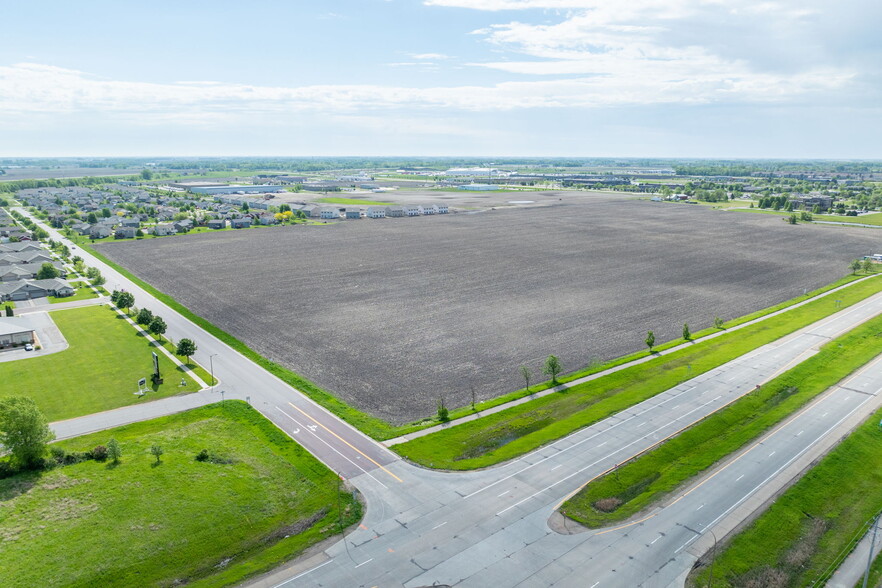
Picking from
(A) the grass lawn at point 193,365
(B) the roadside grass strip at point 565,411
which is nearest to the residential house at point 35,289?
(A) the grass lawn at point 193,365

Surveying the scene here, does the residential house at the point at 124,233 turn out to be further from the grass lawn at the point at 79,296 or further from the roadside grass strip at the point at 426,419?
the grass lawn at the point at 79,296

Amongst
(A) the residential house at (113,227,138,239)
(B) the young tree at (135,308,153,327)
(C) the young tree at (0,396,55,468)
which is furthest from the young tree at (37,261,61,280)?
(C) the young tree at (0,396,55,468)

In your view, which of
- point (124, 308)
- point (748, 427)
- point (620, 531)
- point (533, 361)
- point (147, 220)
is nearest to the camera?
point (620, 531)

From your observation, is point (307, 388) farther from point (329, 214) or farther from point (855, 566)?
point (329, 214)

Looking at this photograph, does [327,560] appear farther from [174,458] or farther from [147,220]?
[147,220]

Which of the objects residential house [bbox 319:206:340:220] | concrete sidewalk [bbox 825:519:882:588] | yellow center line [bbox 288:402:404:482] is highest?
residential house [bbox 319:206:340:220]

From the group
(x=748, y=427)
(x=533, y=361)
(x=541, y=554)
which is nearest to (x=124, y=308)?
(x=533, y=361)

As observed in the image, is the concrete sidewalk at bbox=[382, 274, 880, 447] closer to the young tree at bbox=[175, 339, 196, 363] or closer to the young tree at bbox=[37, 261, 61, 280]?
the young tree at bbox=[175, 339, 196, 363]
